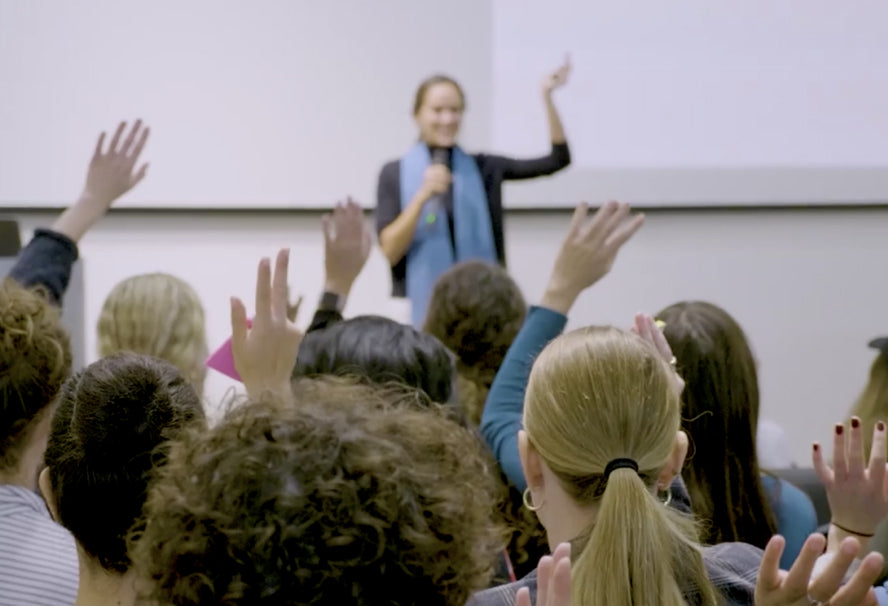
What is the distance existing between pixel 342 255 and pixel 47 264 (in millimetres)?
591

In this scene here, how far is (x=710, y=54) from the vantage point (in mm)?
5047

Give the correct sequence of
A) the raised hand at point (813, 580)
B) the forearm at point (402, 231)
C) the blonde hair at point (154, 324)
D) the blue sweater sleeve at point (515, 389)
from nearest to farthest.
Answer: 1. the raised hand at point (813, 580)
2. the blue sweater sleeve at point (515, 389)
3. the blonde hair at point (154, 324)
4. the forearm at point (402, 231)

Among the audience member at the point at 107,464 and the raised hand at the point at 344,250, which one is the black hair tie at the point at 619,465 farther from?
the raised hand at the point at 344,250

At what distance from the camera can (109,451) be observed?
1300 mm

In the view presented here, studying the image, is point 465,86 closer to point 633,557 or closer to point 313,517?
point 633,557

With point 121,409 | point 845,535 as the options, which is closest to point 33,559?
point 121,409

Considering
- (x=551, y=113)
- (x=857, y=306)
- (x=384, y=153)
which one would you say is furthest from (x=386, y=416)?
(x=857, y=306)

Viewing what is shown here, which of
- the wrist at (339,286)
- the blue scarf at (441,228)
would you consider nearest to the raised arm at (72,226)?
the wrist at (339,286)

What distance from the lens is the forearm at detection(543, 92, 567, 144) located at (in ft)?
14.5

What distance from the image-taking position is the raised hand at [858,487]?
1395 millimetres

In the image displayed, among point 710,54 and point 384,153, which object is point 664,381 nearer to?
point 384,153

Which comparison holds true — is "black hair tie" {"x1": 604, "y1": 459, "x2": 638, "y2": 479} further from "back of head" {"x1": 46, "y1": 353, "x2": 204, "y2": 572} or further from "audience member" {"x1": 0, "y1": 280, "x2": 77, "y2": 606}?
"audience member" {"x1": 0, "y1": 280, "x2": 77, "y2": 606}

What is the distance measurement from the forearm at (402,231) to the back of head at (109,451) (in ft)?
9.09

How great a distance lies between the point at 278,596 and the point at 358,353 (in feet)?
3.31
